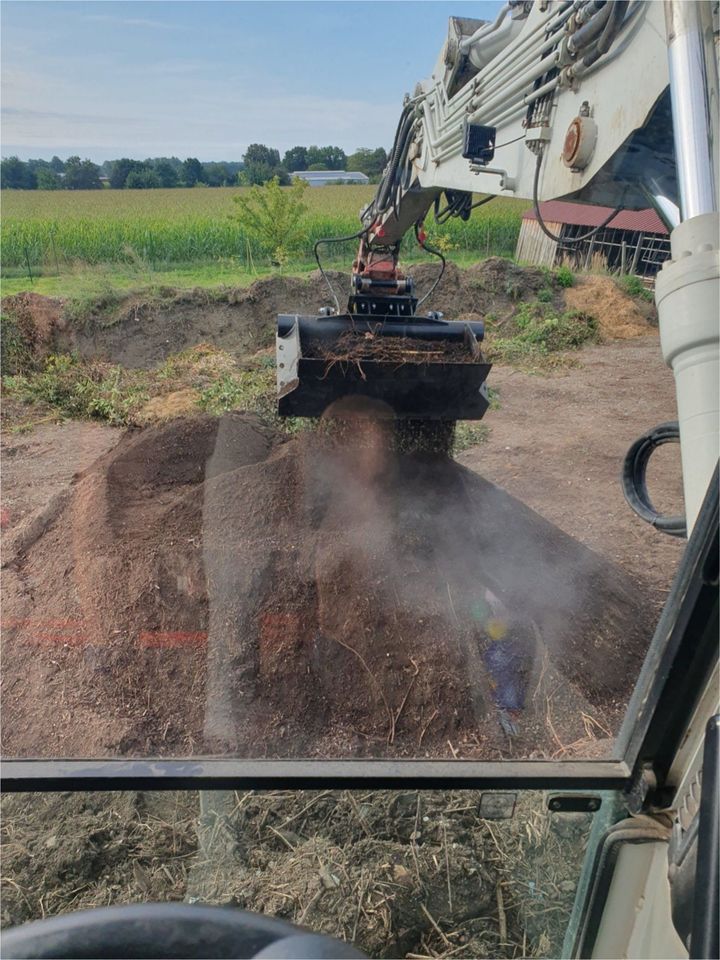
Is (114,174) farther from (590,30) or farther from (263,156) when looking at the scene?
(590,30)

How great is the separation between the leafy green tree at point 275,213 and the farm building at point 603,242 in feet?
15.7

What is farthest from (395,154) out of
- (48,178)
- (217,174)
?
(48,178)

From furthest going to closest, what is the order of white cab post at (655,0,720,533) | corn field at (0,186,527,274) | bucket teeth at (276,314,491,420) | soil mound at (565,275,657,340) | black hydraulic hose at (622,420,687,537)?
corn field at (0,186,527,274)
soil mound at (565,275,657,340)
bucket teeth at (276,314,491,420)
black hydraulic hose at (622,420,687,537)
white cab post at (655,0,720,533)

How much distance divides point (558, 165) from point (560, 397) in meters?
6.23

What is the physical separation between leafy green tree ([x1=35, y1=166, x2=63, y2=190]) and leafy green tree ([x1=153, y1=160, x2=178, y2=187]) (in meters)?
4.39

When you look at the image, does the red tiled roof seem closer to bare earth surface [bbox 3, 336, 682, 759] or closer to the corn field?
the corn field

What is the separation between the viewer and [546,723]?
300cm

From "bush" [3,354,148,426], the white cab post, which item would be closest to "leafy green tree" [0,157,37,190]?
"bush" [3,354,148,426]

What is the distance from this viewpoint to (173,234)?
699 inches

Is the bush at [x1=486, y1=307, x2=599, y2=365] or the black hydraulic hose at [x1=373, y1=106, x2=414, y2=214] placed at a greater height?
the black hydraulic hose at [x1=373, y1=106, x2=414, y2=214]

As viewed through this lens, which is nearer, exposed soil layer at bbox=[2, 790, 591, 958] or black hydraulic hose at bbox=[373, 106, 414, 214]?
exposed soil layer at bbox=[2, 790, 591, 958]

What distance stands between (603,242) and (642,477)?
15.3 metres

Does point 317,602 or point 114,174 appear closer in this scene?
point 317,602

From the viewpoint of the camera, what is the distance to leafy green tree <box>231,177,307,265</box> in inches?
501
